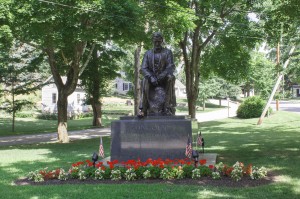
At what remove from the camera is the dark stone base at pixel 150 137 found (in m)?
9.66

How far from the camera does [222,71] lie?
87.5ft

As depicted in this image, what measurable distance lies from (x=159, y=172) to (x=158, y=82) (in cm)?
318

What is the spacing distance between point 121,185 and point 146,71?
3.96m

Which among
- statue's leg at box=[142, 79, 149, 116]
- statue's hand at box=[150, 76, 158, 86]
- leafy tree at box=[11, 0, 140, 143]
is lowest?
statue's leg at box=[142, 79, 149, 116]

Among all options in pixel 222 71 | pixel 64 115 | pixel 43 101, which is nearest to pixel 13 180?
pixel 64 115

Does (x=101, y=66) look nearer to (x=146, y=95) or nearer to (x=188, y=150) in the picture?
(x=146, y=95)

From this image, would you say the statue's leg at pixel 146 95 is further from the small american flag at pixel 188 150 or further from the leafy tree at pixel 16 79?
the leafy tree at pixel 16 79

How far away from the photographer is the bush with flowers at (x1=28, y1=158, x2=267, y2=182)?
8.34 m

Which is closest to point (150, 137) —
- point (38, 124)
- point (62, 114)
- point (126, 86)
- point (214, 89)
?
point (62, 114)

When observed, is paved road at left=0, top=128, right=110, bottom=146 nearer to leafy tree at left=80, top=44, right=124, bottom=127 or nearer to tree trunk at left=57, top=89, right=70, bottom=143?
tree trunk at left=57, top=89, right=70, bottom=143

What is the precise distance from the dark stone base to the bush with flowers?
2.31 ft

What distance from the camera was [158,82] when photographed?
1084 centimetres

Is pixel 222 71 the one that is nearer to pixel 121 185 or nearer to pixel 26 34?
pixel 26 34

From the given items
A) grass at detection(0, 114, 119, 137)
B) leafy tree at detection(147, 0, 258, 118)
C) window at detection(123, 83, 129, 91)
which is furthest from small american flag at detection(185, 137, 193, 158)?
window at detection(123, 83, 129, 91)
